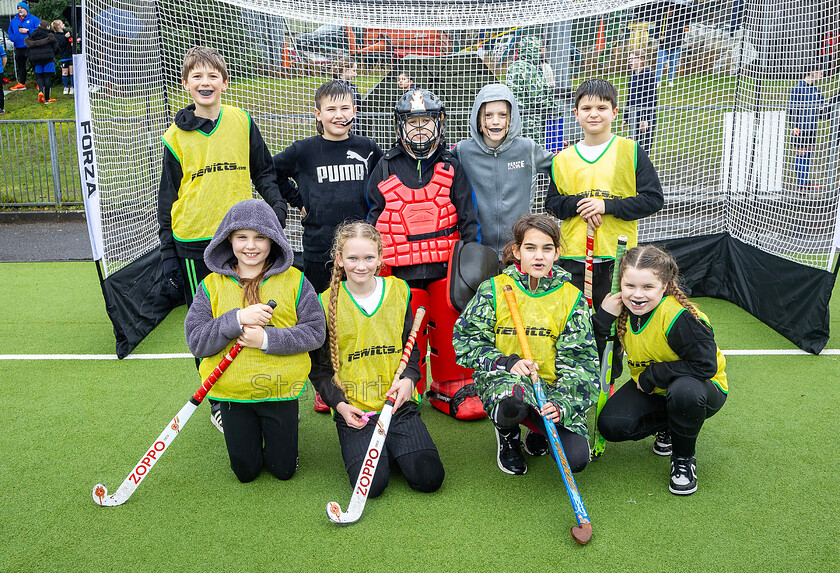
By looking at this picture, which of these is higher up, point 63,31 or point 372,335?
point 63,31

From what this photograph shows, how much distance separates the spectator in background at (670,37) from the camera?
5398mm

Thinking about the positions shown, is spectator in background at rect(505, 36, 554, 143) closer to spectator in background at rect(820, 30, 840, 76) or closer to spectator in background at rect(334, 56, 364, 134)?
spectator in background at rect(334, 56, 364, 134)

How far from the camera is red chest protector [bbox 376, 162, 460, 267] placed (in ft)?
11.5

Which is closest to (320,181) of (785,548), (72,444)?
(72,444)

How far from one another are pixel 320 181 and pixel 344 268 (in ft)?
2.51

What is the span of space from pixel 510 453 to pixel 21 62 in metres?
15.0

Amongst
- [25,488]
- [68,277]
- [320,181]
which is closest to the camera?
[25,488]

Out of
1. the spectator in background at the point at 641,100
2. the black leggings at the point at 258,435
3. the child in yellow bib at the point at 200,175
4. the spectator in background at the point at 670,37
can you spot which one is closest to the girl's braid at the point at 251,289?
the black leggings at the point at 258,435

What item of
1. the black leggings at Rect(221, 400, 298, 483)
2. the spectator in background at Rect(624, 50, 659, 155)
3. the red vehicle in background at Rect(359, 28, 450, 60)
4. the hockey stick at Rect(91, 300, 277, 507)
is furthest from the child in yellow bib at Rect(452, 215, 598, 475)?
the spectator in background at Rect(624, 50, 659, 155)

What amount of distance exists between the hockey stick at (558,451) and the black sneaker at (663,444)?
2.10 feet

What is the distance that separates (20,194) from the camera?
8.95 m

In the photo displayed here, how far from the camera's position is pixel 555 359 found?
3.09 m

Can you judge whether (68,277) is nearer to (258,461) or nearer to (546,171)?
(258,461)

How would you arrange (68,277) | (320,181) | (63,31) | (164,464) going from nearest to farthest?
(164,464), (320,181), (68,277), (63,31)
